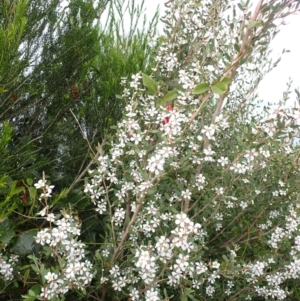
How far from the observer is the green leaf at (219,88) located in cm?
136

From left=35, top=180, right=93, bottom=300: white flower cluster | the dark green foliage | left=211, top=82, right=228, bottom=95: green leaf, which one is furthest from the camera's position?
the dark green foliage

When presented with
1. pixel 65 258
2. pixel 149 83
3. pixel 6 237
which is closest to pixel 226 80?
pixel 149 83

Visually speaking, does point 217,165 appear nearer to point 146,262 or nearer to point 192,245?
point 192,245

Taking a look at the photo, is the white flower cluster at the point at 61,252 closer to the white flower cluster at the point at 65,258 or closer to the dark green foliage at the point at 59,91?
the white flower cluster at the point at 65,258

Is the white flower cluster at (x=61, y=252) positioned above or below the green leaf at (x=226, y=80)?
below

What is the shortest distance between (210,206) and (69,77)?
883 millimetres

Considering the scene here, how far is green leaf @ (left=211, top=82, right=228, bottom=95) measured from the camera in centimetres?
136

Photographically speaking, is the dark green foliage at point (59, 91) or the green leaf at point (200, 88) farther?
the dark green foliage at point (59, 91)

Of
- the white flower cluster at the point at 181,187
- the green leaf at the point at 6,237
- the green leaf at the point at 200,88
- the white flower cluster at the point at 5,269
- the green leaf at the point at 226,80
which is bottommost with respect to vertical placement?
the white flower cluster at the point at 5,269

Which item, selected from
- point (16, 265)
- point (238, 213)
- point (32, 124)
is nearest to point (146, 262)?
point (16, 265)

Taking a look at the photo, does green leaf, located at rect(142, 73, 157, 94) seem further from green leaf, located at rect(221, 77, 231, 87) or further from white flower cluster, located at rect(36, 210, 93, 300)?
white flower cluster, located at rect(36, 210, 93, 300)

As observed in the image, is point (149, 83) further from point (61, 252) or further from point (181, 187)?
point (61, 252)

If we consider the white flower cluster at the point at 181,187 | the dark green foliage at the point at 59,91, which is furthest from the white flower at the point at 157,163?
the dark green foliage at the point at 59,91

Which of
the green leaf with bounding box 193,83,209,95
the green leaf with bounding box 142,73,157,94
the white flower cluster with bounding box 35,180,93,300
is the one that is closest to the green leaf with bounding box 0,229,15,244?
the white flower cluster with bounding box 35,180,93,300
